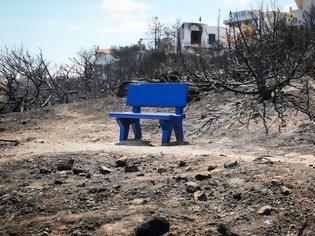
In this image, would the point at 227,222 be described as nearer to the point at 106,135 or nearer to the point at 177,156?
the point at 177,156

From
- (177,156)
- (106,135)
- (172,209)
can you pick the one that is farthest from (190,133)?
(172,209)

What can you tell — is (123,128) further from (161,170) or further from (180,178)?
(180,178)

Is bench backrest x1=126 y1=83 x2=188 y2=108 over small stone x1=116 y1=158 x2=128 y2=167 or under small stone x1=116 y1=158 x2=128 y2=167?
over

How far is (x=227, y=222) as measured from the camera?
3389 millimetres

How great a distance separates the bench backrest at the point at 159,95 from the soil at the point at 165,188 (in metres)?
0.88

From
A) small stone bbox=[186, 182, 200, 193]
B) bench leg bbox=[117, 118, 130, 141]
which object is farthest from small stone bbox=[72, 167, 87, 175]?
bench leg bbox=[117, 118, 130, 141]

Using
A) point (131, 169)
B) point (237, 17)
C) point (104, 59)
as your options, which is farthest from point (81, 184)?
point (104, 59)

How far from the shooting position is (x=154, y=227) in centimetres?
327

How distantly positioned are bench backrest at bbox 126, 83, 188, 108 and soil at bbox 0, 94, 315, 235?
88cm

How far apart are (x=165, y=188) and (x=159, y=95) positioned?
164 inches

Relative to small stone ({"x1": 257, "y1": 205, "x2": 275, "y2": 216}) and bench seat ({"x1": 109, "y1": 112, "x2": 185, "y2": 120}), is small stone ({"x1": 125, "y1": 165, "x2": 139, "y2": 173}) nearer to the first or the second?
small stone ({"x1": 257, "y1": 205, "x2": 275, "y2": 216})

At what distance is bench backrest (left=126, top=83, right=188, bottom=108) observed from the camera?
7.88 meters

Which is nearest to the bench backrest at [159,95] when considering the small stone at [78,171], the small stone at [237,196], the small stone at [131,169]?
the small stone at [131,169]

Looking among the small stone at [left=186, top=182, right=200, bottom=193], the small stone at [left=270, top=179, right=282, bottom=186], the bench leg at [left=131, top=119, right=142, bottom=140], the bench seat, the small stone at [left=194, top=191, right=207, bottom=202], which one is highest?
the bench seat
